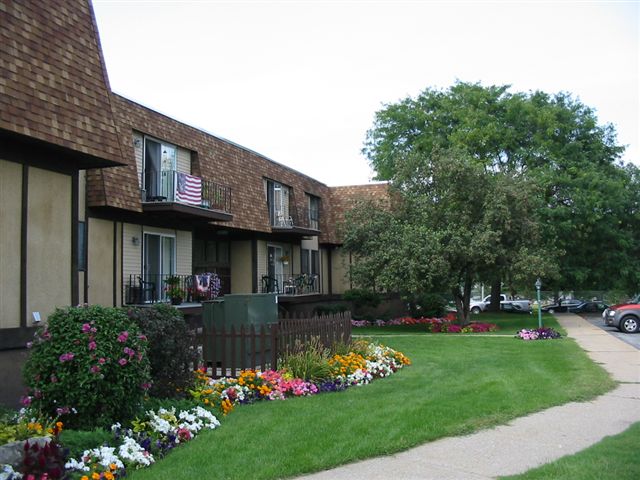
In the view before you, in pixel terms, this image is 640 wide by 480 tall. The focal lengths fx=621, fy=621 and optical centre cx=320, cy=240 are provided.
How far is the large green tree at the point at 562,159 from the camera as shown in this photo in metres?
34.0

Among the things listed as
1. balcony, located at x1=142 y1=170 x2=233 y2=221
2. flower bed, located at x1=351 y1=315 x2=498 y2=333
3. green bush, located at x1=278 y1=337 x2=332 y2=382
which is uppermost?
balcony, located at x1=142 y1=170 x2=233 y2=221

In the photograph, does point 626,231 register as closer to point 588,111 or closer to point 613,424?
point 588,111

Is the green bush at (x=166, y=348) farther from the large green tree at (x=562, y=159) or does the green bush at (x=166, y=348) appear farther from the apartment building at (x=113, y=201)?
the large green tree at (x=562, y=159)

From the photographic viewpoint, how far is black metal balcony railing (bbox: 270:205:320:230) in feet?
86.1

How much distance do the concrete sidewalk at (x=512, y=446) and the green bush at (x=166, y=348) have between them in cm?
326

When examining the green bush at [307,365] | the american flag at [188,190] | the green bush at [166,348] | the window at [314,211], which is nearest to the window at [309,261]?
the window at [314,211]

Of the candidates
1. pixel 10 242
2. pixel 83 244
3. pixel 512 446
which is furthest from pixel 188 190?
pixel 512 446

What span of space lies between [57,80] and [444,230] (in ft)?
59.6

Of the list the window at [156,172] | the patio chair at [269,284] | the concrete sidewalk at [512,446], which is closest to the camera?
the concrete sidewalk at [512,446]

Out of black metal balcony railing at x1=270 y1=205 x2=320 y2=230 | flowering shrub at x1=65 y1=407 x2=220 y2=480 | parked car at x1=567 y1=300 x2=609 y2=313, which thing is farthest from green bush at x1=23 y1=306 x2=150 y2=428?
parked car at x1=567 y1=300 x2=609 y2=313

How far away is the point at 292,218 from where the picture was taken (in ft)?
90.9

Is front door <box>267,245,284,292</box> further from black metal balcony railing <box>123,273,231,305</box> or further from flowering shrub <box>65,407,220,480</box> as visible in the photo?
flowering shrub <box>65,407,220,480</box>

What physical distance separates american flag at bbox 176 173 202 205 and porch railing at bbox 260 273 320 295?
26.3ft

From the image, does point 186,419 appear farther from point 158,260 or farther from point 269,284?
point 269,284
